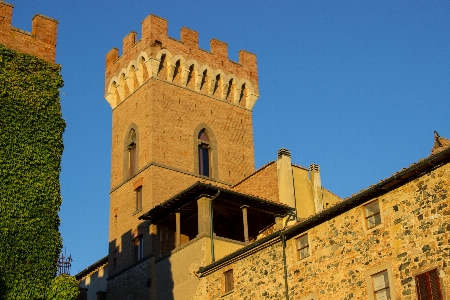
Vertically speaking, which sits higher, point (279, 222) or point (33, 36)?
point (33, 36)

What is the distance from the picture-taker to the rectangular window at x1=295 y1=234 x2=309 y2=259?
2511 cm

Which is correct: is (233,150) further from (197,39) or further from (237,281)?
(237,281)

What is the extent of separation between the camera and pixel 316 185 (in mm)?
37219

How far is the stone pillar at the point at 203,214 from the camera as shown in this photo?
3088 cm

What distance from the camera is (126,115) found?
1620 inches

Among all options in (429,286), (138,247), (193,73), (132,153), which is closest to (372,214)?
(429,286)

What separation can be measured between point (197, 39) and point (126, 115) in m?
5.95

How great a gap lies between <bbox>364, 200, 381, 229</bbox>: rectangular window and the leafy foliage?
30.5 feet

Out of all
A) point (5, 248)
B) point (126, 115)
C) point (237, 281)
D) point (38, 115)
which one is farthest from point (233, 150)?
point (5, 248)

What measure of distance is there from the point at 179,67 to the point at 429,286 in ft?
76.6

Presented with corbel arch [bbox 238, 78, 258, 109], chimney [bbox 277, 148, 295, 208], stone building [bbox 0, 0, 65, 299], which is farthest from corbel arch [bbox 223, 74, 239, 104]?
stone building [bbox 0, 0, 65, 299]

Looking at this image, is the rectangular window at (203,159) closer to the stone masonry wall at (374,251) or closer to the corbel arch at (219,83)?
the corbel arch at (219,83)

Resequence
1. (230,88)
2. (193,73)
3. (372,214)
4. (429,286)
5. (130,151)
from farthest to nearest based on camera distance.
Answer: (230,88) → (193,73) → (130,151) → (372,214) → (429,286)

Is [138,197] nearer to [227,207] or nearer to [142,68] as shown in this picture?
[227,207]
